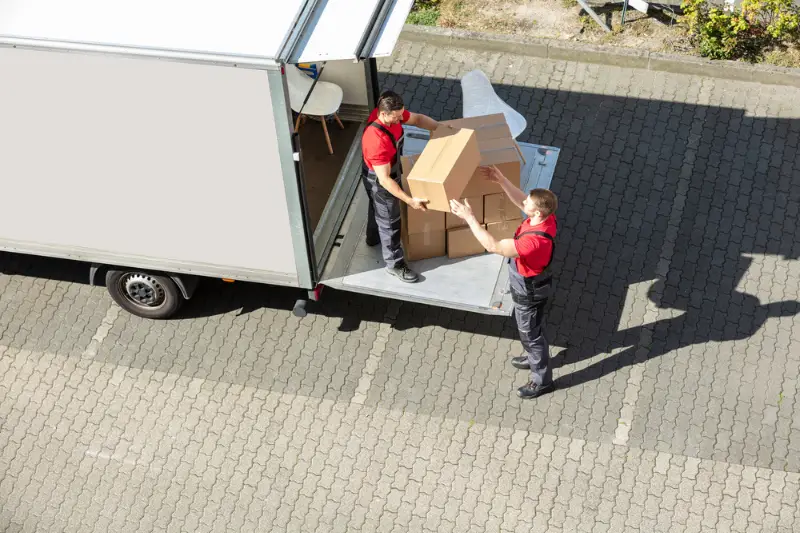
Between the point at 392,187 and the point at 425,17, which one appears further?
the point at 425,17

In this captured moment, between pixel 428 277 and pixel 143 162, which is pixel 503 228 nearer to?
pixel 428 277

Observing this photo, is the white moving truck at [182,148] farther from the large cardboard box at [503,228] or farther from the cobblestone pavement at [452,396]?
the cobblestone pavement at [452,396]

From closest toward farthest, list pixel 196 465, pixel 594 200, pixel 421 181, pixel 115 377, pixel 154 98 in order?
pixel 154 98
pixel 421 181
pixel 196 465
pixel 115 377
pixel 594 200

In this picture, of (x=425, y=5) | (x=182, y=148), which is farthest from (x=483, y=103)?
(x=182, y=148)

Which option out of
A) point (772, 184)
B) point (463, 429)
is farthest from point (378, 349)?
point (772, 184)

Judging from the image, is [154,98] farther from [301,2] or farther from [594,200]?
[594,200]

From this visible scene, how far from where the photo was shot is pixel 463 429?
25.4 feet

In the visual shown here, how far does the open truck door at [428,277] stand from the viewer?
293 inches

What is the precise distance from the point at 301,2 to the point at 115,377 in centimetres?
381

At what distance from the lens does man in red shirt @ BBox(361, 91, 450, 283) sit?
7.09m

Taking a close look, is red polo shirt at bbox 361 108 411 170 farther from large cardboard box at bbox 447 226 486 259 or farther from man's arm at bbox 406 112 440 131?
large cardboard box at bbox 447 226 486 259

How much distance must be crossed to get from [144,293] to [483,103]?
3.75 metres

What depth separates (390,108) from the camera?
696 cm

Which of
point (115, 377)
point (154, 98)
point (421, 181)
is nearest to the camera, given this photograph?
point (154, 98)
